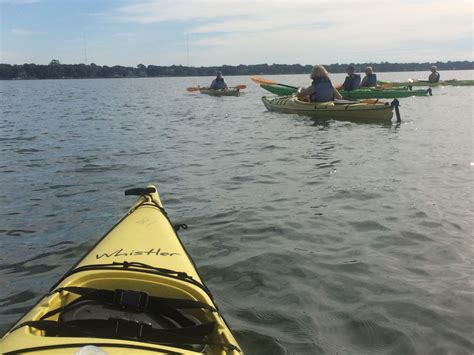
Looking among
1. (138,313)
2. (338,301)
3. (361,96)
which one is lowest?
(338,301)

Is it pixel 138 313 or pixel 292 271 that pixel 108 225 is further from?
pixel 138 313

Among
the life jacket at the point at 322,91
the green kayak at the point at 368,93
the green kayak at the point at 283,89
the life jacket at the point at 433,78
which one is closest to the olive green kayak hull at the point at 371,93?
the green kayak at the point at 368,93

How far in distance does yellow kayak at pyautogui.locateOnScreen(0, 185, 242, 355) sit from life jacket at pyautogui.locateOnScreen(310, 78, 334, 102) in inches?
479

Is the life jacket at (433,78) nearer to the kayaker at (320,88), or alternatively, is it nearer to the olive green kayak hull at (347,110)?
the kayaker at (320,88)

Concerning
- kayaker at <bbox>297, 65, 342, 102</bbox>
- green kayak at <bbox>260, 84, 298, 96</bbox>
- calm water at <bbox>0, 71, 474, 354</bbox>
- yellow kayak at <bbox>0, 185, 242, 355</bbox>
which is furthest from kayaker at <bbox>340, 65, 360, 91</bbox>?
yellow kayak at <bbox>0, 185, 242, 355</bbox>

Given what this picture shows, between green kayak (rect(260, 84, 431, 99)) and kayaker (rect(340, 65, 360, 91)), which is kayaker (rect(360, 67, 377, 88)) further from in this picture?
kayaker (rect(340, 65, 360, 91))

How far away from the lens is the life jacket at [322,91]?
1446 centimetres

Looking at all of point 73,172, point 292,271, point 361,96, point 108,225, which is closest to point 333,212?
point 292,271

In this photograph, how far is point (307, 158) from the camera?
29.7ft

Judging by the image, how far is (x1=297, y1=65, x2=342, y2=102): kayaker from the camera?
560 inches

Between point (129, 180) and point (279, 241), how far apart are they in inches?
136

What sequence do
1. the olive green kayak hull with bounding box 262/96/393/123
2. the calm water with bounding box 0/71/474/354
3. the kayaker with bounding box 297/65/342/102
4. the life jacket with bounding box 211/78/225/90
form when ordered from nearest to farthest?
the calm water with bounding box 0/71/474/354
the olive green kayak hull with bounding box 262/96/393/123
the kayaker with bounding box 297/65/342/102
the life jacket with bounding box 211/78/225/90

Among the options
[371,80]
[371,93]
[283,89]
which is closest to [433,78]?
[371,80]

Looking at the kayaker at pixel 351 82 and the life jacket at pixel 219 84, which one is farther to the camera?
the life jacket at pixel 219 84
